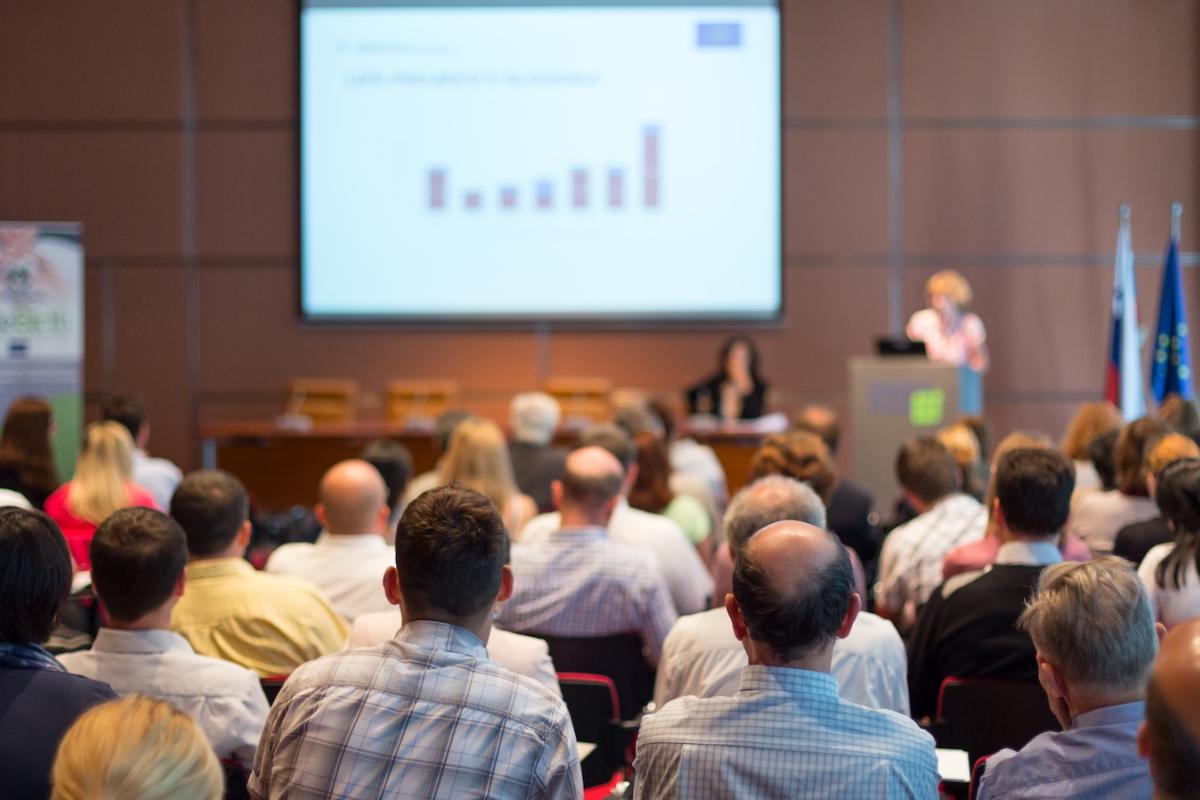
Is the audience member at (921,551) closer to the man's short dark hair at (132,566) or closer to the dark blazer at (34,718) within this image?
the man's short dark hair at (132,566)

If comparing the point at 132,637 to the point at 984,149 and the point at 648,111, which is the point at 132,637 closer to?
the point at 648,111

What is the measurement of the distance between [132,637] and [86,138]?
7710 mm

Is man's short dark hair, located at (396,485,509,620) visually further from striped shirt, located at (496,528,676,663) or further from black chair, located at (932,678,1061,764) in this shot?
striped shirt, located at (496,528,676,663)

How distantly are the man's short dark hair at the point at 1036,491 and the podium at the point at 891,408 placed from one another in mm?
4174

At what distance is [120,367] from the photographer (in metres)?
9.34

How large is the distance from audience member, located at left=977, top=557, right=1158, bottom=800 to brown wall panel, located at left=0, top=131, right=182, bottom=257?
330 inches

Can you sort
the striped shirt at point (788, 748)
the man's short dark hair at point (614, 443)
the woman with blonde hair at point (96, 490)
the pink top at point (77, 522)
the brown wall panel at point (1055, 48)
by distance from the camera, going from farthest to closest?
1. the brown wall panel at point (1055, 48)
2. the man's short dark hair at point (614, 443)
3. the woman with blonde hair at point (96, 490)
4. the pink top at point (77, 522)
5. the striped shirt at point (788, 748)

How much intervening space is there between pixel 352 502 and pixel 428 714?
1799 millimetres

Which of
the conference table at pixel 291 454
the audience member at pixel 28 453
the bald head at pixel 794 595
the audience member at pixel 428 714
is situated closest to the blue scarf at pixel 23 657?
the audience member at pixel 428 714

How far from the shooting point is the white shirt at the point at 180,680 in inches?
97.5

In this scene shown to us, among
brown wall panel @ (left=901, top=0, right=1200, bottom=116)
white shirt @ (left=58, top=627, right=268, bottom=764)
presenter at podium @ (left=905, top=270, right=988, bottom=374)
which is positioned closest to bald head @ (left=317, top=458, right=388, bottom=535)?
white shirt @ (left=58, top=627, right=268, bottom=764)

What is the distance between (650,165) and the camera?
30.1 ft

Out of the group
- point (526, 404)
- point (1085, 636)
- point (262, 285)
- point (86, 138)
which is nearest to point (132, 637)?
point (1085, 636)

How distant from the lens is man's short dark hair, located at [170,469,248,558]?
3107mm
